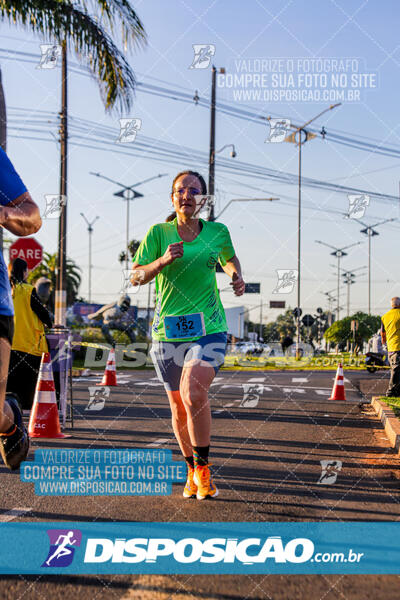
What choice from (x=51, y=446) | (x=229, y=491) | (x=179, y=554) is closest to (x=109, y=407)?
(x=51, y=446)

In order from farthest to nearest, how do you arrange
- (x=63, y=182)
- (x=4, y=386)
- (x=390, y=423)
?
(x=63, y=182)
(x=390, y=423)
(x=4, y=386)

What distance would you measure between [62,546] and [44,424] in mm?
4059

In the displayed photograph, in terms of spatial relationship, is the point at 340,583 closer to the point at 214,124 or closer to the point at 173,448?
the point at 173,448

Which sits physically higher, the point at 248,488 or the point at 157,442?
the point at 248,488

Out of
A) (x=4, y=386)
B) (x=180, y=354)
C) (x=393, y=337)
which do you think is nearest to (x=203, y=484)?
(x=180, y=354)

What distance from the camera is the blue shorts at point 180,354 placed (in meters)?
4.72

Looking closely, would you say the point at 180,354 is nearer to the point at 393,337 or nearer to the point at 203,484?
the point at 203,484

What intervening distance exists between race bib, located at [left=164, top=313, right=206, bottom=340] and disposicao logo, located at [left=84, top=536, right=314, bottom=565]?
1487mm

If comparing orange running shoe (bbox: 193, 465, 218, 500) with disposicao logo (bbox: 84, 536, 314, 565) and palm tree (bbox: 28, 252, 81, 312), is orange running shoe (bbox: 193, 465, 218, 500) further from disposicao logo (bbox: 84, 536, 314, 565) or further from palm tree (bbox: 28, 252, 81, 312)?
palm tree (bbox: 28, 252, 81, 312)

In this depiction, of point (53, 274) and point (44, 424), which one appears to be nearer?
point (44, 424)

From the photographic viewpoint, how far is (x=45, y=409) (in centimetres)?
754

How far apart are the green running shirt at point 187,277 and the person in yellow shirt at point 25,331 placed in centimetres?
264

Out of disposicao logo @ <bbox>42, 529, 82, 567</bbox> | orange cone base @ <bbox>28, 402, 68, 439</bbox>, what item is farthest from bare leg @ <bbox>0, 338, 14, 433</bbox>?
orange cone base @ <bbox>28, 402, 68, 439</bbox>

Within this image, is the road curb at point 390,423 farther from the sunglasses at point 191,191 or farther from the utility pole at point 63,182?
the utility pole at point 63,182
